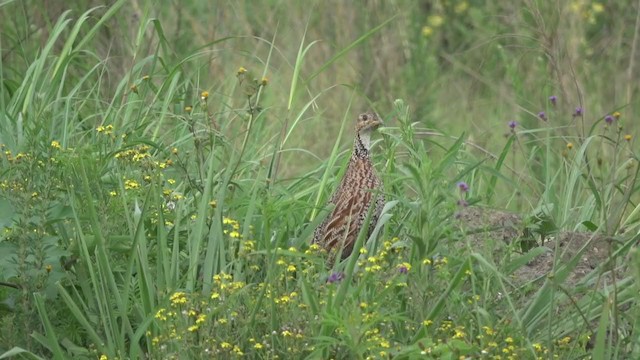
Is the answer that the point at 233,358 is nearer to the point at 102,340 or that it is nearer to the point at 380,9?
the point at 102,340

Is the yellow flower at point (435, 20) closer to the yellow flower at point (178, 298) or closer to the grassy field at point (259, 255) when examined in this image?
the grassy field at point (259, 255)

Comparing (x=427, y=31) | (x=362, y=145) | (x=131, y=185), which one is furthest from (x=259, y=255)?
(x=427, y=31)

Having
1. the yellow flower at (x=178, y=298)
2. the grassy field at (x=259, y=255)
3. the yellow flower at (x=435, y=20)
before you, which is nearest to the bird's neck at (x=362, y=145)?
the grassy field at (x=259, y=255)

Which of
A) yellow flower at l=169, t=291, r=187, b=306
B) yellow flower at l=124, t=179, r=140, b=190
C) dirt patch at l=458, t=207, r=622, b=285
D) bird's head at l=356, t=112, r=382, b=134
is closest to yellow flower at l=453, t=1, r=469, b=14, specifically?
bird's head at l=356, t=112, r=382, b=134

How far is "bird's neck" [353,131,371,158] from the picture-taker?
5.85 m

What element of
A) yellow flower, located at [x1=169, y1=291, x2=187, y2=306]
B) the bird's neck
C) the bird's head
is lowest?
the bird's neck

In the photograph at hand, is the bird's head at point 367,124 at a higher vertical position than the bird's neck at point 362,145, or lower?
higher

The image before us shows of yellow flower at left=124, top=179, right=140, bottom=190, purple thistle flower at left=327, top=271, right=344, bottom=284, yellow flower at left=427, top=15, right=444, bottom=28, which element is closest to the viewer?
purple thistle flower at left=327, top=271, right=344, bottom=284

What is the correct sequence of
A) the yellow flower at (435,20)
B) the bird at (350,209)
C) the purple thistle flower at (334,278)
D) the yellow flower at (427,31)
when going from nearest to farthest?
1. the purple thistle flower at (334,278)
2. the bird at (350,209)
3. the yellow flower at (427,31)
4. the yellow flower at (435,20)

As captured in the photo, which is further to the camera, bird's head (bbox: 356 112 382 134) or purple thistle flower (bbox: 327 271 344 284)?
bird's head (bbox: 356 112 382 134)

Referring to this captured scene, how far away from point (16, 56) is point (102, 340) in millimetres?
3577

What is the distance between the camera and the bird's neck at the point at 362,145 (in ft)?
19.2

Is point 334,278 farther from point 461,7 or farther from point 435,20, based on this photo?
point 461,7

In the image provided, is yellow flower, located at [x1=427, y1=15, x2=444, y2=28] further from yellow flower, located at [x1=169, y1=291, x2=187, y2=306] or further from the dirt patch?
yellow flower, located at [x1=169, y1=291, x2=187, y2=306]
